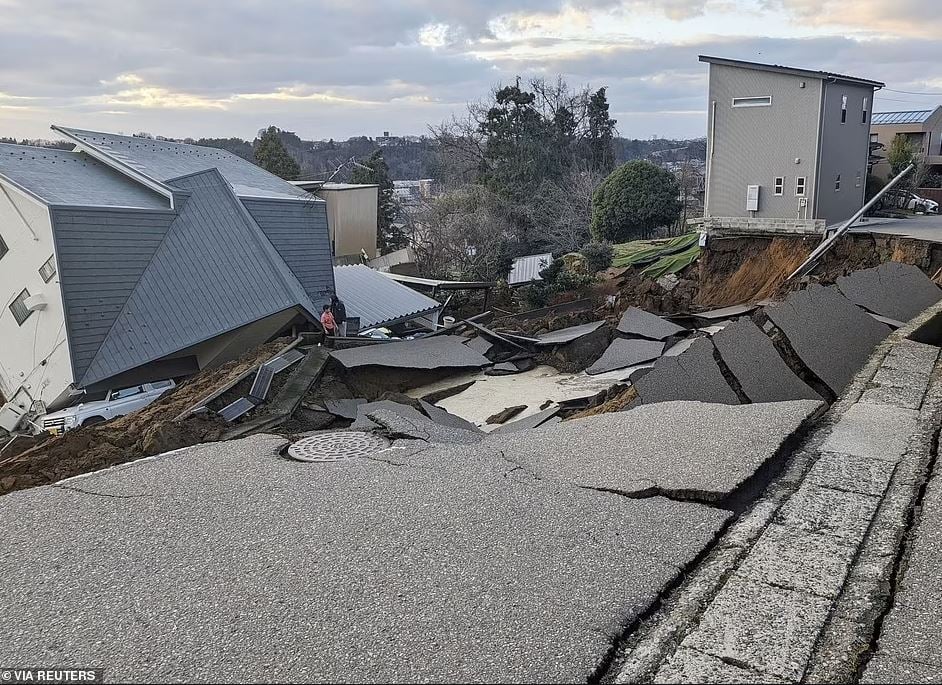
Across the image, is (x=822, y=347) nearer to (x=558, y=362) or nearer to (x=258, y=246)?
(x=558, y=362)

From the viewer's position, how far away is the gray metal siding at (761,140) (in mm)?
21672

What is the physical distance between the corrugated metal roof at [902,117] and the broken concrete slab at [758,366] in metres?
46.5

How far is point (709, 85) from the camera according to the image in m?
22.8

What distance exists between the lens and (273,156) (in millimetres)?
53094

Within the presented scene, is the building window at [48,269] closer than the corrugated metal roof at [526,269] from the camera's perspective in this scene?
Yes

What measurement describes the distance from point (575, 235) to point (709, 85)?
748 inches

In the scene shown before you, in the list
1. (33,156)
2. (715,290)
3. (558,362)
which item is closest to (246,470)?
(558,362)

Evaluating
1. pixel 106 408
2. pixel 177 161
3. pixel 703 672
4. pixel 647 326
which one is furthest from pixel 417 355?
pixel 703 672

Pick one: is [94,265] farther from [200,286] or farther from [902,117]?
[902,117]

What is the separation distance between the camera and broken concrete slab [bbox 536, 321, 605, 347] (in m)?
16.8

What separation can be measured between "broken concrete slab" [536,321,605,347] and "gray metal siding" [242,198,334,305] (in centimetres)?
625

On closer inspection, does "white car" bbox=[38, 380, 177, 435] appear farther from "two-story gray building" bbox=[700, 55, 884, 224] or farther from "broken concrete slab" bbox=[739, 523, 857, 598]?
"two-story gray building" bbox=[700, 55, 884, 224]

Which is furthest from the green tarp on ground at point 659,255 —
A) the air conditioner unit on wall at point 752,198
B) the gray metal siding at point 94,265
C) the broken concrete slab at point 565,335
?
the gray metal siding at point 94,265

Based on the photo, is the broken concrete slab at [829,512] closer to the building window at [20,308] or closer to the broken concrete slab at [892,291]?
the broken concrete slab at [892,291]
